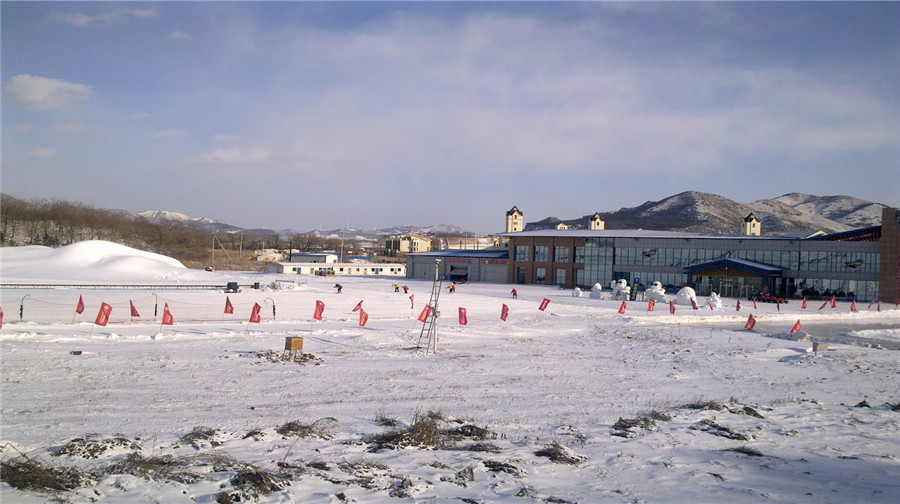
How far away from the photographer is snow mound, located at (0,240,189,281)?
172 feet

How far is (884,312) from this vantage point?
46.7 meters

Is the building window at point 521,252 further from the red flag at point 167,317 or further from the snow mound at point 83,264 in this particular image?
the red flag at point 167,317

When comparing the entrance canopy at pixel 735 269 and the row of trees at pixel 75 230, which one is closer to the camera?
the entrance canopy at pixel 735 269

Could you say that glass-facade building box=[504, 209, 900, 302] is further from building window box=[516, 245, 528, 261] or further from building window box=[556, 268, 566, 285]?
building window box=[516, 245, 528, 261]

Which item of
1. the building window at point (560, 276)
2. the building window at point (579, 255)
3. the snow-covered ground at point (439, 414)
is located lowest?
the snow-covered ground at point (439, 414)

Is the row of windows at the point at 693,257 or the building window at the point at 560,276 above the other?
the row of windows at the point at 693,257

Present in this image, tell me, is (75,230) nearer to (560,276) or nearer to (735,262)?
(560,276)

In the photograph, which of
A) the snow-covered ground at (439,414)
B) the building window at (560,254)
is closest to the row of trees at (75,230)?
the building window at (560,254)

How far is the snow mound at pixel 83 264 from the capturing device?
52.5 m

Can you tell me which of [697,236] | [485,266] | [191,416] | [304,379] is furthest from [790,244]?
[191,416]

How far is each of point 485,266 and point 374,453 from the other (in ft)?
228

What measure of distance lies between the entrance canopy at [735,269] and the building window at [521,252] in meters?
20.7

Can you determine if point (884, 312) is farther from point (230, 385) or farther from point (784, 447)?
point (230, 385)

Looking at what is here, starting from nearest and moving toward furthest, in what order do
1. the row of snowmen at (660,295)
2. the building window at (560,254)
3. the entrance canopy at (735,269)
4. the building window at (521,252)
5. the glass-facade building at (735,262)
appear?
1. the row of snowmen at (660,295)
2. the glass-facade building at (735,262)
3. the entrance canopy at (735,269)
4. the building window at (560,254)
5. the building window at (521,252)
